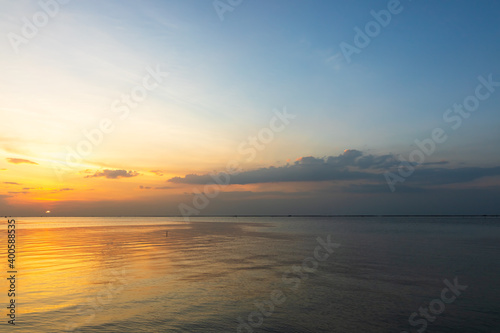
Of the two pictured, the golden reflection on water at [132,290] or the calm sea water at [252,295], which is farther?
the golden reflection on water at [132,290]

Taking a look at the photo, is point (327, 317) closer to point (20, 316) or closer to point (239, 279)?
point (239, 279)

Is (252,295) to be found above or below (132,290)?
below

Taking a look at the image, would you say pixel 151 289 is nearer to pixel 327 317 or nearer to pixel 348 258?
pixel 327 317

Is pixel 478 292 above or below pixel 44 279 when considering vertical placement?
below

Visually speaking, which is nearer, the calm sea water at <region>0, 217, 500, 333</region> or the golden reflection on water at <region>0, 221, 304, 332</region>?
the calm sea water at <region>0, 217, 500, 333</region>

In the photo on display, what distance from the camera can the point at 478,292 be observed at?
23.8 metres

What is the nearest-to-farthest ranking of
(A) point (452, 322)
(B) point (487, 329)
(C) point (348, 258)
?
(B) point (487, 329) < (A) point (452, 322) < (C) point (348, 258)

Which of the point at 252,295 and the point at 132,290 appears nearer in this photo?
the point at 252,295

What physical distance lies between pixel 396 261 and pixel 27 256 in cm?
4325

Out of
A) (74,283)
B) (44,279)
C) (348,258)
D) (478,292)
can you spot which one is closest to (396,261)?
(348,258)

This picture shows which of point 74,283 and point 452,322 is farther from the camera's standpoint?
point 74,283

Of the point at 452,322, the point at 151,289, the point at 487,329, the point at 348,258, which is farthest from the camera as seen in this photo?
the point at 348,258

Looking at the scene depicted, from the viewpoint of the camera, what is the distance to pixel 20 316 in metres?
17.6

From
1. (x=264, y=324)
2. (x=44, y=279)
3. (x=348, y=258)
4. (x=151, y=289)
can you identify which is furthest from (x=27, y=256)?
(x=348, y=258)
